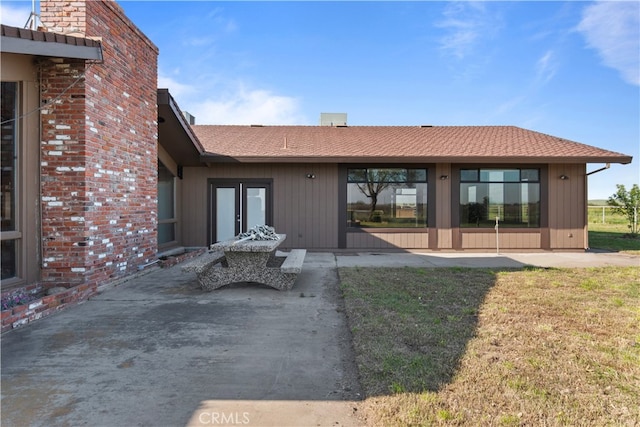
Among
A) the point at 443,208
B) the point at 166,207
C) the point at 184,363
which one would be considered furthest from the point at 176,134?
the point at 443,208

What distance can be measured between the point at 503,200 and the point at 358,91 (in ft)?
24.5

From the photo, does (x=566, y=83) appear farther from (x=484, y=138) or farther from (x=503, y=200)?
(x=503, y=200)

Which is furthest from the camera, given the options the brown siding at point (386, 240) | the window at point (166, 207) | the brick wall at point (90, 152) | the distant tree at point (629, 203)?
the distant tree at point (629, 203)

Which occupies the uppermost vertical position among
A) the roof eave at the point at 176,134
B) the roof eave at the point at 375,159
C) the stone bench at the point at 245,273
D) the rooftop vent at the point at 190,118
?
the rooftop vent at the point at 190,118

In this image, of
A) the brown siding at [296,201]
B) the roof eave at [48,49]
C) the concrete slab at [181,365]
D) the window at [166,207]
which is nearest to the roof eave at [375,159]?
the brown siding at [296,201]

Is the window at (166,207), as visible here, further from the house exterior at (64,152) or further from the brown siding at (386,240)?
the brown siding at (386,240)

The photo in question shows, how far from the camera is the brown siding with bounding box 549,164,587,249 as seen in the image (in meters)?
10.6

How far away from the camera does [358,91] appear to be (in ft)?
48.6

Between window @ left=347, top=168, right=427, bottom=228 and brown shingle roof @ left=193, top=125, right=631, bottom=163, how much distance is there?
66 cm

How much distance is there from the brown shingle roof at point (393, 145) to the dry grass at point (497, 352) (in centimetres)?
507

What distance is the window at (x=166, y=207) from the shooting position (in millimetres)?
9180

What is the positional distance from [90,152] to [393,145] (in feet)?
27.6

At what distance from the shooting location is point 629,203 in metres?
14.1

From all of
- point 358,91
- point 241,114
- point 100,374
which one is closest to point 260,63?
point 358,91
